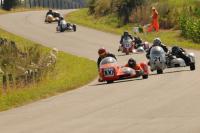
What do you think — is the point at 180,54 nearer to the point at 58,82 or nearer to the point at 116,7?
the point at 58,82

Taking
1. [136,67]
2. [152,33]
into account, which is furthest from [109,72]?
[152,33]

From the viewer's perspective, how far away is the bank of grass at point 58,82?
69.8 ft

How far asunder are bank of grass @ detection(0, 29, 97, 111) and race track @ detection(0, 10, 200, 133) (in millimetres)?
708

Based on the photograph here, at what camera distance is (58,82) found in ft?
88.1

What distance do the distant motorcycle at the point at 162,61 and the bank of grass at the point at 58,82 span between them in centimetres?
290

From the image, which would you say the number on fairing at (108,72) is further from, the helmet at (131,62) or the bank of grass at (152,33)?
the bank of grass at (152,33)

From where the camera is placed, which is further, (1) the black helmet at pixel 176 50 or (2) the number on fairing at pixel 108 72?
(1) the black helmet at pixel 176 50

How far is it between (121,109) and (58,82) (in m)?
10.5

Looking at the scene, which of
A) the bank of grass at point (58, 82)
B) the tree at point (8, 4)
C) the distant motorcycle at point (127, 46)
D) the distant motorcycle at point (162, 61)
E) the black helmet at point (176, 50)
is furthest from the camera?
the tree at point (8, 4)

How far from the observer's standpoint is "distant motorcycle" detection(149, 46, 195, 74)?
27344mm

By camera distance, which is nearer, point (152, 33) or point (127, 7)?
point (152, 33)

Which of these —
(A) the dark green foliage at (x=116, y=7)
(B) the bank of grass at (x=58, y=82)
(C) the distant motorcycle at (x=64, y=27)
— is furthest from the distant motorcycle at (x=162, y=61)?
(A) the dark green foliage at (x=116, y=7)

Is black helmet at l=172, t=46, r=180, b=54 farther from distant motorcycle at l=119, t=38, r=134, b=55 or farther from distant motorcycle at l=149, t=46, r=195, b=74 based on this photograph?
distant motorcycle at l=119, t=38, r=134, b=55

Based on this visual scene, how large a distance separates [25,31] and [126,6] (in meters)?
12.5
